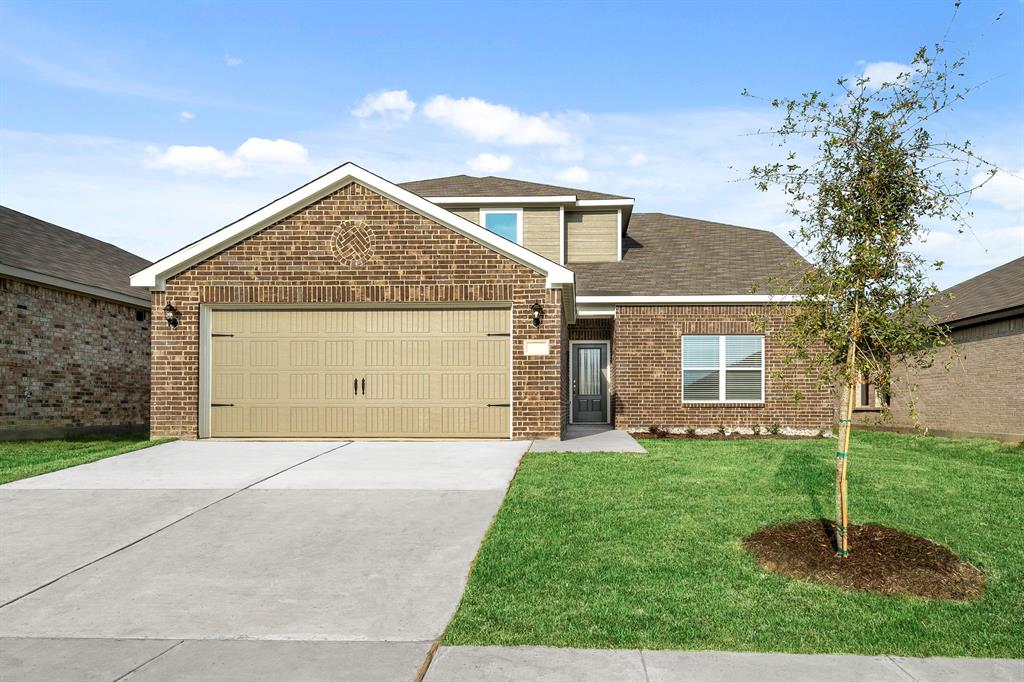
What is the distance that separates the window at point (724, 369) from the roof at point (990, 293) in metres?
4.14

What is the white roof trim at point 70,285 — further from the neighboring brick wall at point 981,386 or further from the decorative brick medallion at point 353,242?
the neighboring brick wall at point 981,386

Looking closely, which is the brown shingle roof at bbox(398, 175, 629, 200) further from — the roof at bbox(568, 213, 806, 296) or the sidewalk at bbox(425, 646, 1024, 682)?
the sidewalk at bbox(425, 646, 1024, 682)

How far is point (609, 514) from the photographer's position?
301 inches

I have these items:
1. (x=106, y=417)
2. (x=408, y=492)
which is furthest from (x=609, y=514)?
(x=106, y=417)

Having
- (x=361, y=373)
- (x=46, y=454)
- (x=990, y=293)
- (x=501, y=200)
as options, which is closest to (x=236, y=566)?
(x=361, y=373)

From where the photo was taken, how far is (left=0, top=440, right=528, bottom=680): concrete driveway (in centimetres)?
439

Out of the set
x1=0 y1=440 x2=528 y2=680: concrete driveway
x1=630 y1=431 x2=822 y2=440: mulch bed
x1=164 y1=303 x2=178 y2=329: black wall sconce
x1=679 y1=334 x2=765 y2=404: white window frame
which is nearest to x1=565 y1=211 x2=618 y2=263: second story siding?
x1=679 y1=334 x2=765 y2=404: white window frame

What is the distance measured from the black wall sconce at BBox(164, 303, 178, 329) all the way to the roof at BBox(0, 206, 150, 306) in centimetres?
442

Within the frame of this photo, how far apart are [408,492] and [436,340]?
520 cm

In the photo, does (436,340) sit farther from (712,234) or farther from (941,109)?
(712,234)

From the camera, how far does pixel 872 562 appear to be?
5.99 m

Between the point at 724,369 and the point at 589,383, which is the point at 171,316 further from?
the point at 724,369

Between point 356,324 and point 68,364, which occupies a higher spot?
point 356,324

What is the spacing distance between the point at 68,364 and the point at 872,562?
57.1 feet
